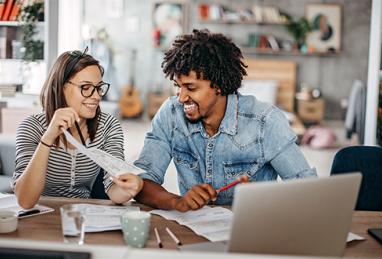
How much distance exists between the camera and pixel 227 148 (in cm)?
199

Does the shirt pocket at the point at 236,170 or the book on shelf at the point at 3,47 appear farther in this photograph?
the book on shelf at the point at 3,47

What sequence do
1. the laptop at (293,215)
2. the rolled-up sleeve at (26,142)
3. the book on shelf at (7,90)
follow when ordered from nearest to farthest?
the laptop at (293,215) → the rolled-up sleeve at (26,142) → the book on shelf at (7,90)

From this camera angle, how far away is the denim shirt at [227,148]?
1.98 m

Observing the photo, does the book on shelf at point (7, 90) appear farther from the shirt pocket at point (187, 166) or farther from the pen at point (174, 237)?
the pen at point (174, 237)

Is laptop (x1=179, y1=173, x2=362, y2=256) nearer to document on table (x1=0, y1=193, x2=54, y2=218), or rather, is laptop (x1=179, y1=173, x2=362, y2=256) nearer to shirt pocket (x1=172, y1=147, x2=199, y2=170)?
document on table (x1=0, y1=193, x2=54, y2=218)

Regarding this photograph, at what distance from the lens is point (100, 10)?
8422 millimetres

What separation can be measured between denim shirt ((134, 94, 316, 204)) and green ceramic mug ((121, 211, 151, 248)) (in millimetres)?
546

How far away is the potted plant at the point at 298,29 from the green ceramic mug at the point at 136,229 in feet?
23.2

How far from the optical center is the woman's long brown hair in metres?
Result: 2.04

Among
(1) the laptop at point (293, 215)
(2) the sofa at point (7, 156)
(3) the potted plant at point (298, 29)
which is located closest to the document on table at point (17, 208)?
(1) the laptop at point (293, 215)

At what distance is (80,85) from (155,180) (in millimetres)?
455

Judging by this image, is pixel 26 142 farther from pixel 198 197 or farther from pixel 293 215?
pixel 293 215

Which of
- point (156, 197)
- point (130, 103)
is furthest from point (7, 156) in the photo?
point (130, 103)

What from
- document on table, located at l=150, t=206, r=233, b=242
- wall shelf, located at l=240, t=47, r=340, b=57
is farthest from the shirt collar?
wall shelf, located at l=240, t=47, r=340, b=57
